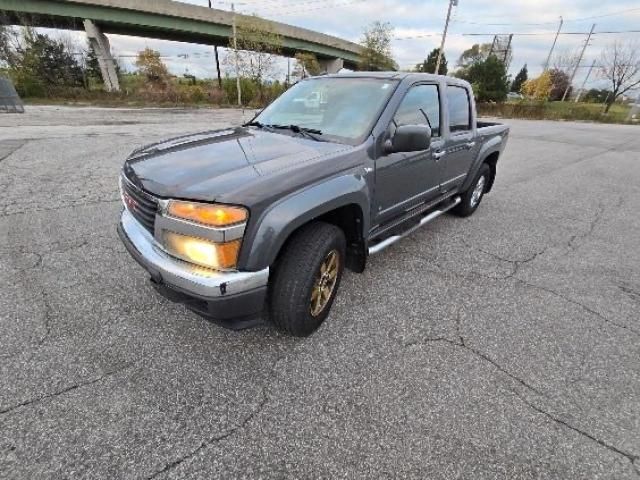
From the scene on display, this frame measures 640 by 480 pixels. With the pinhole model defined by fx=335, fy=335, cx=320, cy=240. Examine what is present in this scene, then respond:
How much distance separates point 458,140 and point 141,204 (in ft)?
10.5

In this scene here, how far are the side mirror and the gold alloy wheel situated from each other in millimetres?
897

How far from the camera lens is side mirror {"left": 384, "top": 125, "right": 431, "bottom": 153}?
7.66ft

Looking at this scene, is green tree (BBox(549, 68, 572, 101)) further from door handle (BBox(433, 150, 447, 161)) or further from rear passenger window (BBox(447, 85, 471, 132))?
door handle (BBox(433, 150, 447, 161))

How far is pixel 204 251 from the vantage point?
178 centimetres

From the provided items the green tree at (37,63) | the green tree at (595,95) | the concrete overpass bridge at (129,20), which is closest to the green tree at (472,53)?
the green tree at (595,95)

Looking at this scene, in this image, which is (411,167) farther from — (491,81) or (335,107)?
(491,81)

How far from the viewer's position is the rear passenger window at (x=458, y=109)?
3600 millimetres

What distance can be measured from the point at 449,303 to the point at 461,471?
4.70 ft

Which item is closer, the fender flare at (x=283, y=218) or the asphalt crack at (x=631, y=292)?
the fender flare at (x=283, y=218)

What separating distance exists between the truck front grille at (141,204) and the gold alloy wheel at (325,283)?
109 cm

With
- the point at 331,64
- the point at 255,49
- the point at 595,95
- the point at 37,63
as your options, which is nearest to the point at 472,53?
the point at 595,95

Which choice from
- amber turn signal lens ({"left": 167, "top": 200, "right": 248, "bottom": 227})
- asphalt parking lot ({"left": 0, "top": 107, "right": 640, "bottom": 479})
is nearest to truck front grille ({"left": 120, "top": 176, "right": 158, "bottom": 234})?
amber turn signal lens ({"left": 167, "top": 200, "right": 248, "bottom": 227})

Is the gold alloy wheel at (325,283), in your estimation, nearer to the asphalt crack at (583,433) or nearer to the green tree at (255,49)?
the asphalt crack at (583,433)

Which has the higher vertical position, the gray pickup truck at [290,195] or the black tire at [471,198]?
the gray pickup truck at [290,195]
